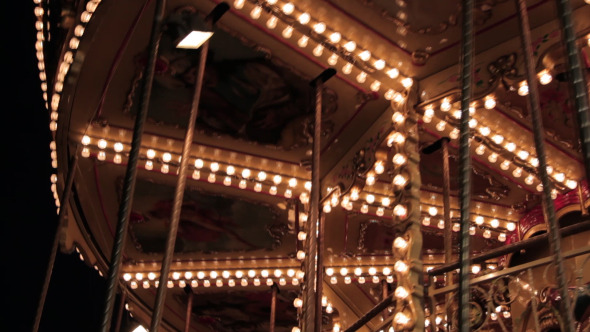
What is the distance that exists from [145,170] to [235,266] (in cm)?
274

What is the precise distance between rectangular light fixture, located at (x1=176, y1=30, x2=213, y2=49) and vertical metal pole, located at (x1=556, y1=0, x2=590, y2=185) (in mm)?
2520

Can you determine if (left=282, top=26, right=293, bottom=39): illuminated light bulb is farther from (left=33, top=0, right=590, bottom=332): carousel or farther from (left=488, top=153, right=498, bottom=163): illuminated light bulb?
(left=488, top=153, right=498, bottom=163): illuminated light bulb

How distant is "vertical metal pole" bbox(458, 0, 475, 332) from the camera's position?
8.55 feet

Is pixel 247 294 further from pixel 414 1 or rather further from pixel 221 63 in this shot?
pixel 414 1

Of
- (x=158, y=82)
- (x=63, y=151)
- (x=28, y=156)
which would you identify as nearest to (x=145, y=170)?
(x=63, y=151)

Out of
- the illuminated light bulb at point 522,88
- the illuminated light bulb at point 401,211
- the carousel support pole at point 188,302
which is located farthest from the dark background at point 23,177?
the illuminated light bulb at point 522,88

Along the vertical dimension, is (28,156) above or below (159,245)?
above

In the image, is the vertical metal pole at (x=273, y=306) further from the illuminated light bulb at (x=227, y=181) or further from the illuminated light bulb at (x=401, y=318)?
the illuminated light bulb at (x=401, y=318)

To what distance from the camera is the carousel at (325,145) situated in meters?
6.30

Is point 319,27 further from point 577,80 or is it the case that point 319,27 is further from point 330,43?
point 577,80

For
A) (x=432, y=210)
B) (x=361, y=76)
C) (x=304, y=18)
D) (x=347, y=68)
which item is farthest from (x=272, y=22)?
(x=432, y=210)

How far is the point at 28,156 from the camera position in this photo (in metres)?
14.7

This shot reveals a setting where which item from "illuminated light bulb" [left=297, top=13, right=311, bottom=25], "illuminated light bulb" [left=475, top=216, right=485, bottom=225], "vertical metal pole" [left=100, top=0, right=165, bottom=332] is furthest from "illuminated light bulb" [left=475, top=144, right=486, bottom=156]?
"vertical metal pole" [left=100, top=0, right=165, bottom=332]

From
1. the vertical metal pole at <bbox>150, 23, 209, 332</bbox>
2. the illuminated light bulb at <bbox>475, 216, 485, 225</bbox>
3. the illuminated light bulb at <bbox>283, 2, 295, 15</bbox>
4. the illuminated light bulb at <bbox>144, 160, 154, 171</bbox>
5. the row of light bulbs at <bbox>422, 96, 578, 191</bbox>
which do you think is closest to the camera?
the vertical metal pole at <bbox>150, 23, 209, 332</bbox>
